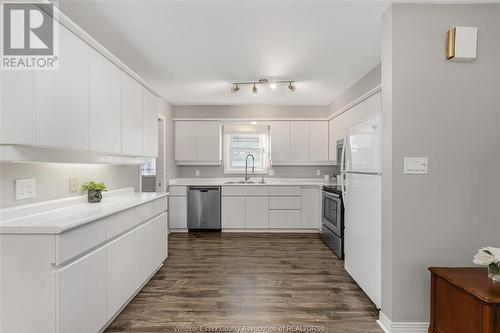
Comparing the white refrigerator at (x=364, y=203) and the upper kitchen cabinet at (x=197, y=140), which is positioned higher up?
the upper kitchen cabinet at (x=197, y=140)

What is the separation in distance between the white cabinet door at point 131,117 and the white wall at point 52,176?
38 cm

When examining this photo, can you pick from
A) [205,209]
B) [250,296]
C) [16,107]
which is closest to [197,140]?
[205,209]

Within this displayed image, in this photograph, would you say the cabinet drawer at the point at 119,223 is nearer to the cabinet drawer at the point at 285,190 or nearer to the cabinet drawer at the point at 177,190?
the cabinet drawer at the point at 177,190

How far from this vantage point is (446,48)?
2096mm

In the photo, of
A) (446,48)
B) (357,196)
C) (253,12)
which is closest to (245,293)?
(357,196)

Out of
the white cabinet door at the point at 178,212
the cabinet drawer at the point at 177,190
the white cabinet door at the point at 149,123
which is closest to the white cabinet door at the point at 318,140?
the cabinet drawer at the point at 177,190

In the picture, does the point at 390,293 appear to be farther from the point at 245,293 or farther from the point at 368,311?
the point at 245,293

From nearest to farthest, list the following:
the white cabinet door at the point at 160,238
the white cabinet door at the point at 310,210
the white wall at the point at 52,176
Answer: the white wall at the point at 52,176 → the white cabinet door at the point at 160,238 → the white cabinet door at the point at 310,210

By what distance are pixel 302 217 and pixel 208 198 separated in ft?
5.71

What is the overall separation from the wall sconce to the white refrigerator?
0.67m

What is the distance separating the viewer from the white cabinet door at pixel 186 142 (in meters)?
5.38

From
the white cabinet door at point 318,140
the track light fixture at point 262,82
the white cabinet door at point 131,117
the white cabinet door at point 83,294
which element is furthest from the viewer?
the white cabinet door at point 318,140

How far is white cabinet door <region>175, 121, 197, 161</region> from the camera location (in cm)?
538

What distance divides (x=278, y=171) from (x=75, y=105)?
4137mm
